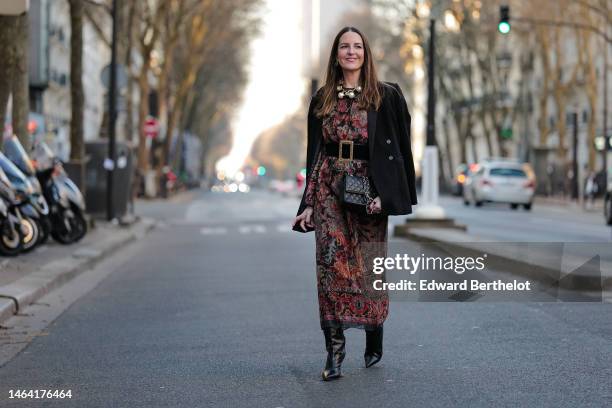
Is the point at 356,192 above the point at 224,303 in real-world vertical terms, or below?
A: above

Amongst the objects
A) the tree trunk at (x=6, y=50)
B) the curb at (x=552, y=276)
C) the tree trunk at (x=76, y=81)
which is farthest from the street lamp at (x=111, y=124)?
the curb at (x=552, y=276)

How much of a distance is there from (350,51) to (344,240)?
978mm

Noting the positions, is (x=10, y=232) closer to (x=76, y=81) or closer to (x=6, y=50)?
(x=6, y=50)

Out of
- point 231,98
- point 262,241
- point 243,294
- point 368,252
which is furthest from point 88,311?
point 231,98

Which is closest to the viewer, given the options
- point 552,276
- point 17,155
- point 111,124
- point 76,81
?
point 552,276

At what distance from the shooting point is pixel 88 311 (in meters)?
10.7

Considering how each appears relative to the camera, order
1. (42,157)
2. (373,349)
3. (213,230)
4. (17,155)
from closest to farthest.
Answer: (373,349) < (17,155) < (42,157) < (213,230)

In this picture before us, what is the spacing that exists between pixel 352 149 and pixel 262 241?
15.4 m

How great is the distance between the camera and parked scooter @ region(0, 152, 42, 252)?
15.1m

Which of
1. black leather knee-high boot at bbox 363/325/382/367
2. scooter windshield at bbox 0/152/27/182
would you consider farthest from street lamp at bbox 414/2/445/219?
black leather knee-high boot at bbox 363/325/382/367

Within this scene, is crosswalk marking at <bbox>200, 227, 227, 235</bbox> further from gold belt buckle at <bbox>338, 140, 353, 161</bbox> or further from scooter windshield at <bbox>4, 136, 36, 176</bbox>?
gold belt buckle at <bbox>338, 140, 353, 161</bbox>

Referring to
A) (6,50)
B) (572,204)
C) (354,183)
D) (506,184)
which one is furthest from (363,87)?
(572,204)

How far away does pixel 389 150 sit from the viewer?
6.76 metres

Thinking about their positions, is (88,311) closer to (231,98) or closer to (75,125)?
(75,125)
